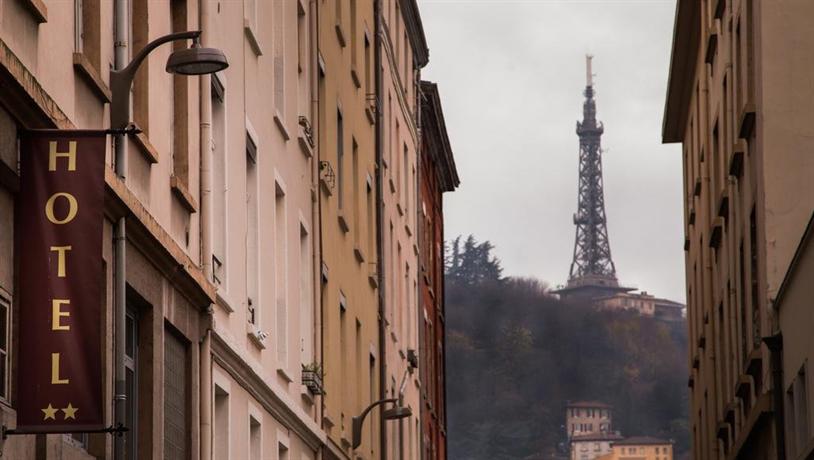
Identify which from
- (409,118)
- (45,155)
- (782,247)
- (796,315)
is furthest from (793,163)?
(409,118)

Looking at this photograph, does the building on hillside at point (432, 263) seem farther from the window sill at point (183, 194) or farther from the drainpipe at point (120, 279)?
the drainpipe at point (120, 279)

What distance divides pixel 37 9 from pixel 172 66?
1.73 metres

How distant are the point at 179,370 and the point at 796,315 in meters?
8.59

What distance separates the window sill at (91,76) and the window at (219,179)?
6.12 m

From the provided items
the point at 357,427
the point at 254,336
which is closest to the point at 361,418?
the point at 357,427

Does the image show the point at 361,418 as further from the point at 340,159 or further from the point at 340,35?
the point at 340,35

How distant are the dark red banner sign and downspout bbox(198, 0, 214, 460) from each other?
7.66m

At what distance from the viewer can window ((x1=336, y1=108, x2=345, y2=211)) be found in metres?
37.1

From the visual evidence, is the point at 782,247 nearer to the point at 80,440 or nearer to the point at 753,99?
the point at 753,99

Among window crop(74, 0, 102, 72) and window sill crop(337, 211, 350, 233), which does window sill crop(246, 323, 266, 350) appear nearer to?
window crop(74, 0, 102, 72)

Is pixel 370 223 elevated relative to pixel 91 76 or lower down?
elevated

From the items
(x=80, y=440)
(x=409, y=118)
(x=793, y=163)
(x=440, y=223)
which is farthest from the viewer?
(x=440, y=223)

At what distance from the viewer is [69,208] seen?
14086 millimetres

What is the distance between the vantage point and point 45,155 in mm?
14258
